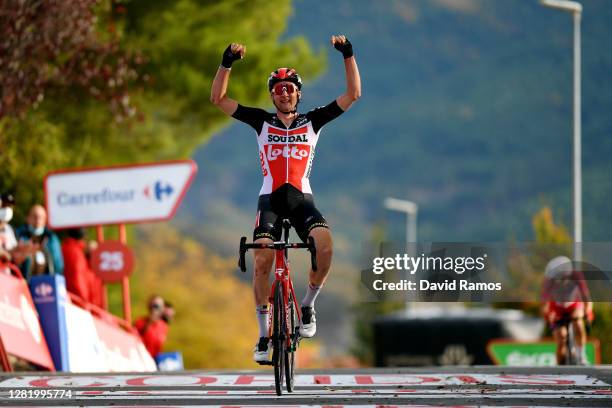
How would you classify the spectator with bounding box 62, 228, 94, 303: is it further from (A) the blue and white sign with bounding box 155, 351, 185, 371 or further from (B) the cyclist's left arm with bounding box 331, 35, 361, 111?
(B) the cyclist's left arm with bounding box 331, 35, 361, 111

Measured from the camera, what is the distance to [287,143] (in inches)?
441

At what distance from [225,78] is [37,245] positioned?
239 inches

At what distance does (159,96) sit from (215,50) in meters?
1.86

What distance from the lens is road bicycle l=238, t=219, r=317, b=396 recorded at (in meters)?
10.7

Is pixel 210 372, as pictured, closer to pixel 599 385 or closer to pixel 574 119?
pixel 599 385

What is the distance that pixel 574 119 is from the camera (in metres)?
31.7

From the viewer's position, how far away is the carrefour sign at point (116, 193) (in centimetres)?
2339

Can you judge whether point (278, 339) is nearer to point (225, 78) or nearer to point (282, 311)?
point (282, 311)

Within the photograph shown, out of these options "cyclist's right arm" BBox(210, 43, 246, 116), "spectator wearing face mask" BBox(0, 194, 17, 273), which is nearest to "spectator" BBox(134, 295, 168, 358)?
"spectator wearing face mask" BBox(0, 194, 17, 273)

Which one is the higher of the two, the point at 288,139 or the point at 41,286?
the point at 288,139

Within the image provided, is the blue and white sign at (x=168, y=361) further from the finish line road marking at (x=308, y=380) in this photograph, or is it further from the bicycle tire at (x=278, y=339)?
the bicycle tire at (x=278, y=339)

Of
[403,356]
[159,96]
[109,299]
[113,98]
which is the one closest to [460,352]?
[403,356]

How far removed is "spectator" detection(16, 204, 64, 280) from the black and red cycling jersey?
19.7 ft

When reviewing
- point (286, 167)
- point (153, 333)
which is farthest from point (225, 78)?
point (153, 333)
